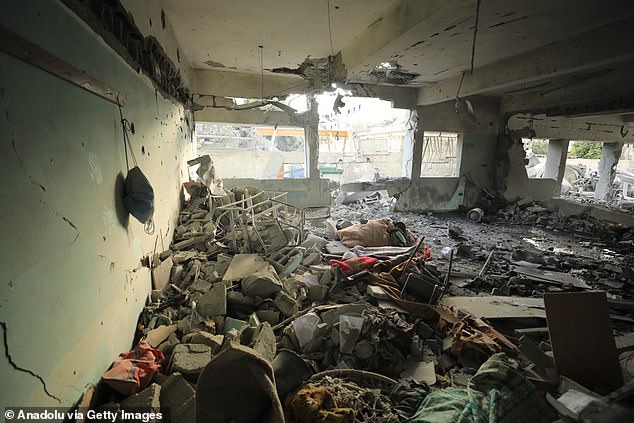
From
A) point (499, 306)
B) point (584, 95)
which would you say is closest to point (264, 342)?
point (499, 306)

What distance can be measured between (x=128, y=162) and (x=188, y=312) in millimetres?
1468

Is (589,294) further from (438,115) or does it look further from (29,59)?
(438,115)

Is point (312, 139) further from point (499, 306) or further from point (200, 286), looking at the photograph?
point (499, 306)

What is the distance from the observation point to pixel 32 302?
1.21 metres

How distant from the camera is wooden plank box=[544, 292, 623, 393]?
188cm

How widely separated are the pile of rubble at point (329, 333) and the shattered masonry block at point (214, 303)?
0.04 ft

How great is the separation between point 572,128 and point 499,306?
859 centimetres

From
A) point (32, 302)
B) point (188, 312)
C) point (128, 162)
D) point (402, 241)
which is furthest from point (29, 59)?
point (402, 241)

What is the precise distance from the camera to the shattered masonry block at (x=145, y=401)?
1718 millimetres

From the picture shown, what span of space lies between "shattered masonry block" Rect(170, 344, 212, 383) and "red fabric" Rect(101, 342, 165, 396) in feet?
0.38

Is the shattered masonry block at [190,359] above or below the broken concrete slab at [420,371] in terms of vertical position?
above

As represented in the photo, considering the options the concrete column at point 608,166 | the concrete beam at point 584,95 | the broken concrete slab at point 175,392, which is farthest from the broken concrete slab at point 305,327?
the concrete column at point 608,166

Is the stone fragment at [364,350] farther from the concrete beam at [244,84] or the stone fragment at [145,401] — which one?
the concrete beam at [244,84]

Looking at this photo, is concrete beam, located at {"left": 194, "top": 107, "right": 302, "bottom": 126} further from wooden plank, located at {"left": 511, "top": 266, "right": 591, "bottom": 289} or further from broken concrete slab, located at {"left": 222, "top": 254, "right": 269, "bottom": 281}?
wooden plank, located at {"left": 511, "top": 266, "right": 591, "bottom": 289}
